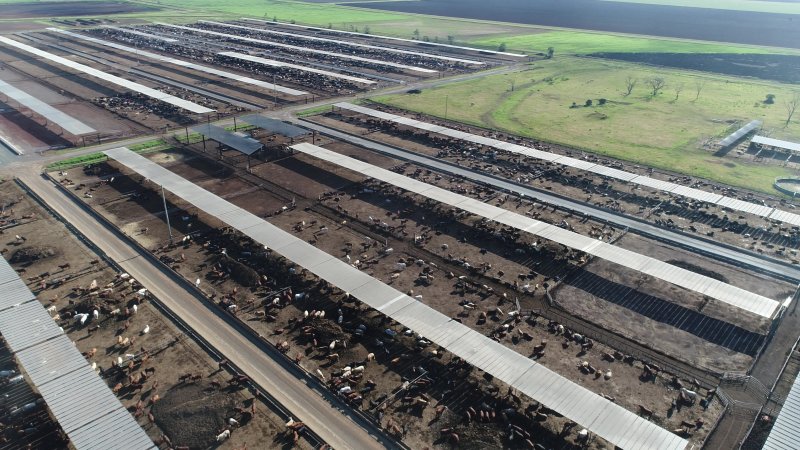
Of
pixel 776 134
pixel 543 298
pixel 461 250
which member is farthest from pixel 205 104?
pixel 776 134

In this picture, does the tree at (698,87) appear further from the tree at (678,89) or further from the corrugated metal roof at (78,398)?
the corrugated metal roof at (78,398)

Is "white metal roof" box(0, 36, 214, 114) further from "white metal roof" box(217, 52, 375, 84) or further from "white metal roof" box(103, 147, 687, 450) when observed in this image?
"white metal roof" box(103, 147, 687, 450)

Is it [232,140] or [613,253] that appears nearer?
[613,253]

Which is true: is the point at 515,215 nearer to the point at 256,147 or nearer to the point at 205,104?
the point at 256,147

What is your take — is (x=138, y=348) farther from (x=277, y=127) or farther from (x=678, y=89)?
(x=678, y=89)

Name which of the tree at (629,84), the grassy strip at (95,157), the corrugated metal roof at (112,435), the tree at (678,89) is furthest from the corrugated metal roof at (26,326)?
the tree at (678,89)

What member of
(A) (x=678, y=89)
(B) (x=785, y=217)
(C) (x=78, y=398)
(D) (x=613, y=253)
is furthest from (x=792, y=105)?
(C) (x=78, y=398)

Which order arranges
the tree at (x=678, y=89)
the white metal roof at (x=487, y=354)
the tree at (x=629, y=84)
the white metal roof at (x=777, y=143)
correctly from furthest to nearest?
1. the tree at (x=629, y=84)
2. the tree at (x=678, y=89)
3. the white metal roof at (x=777, y=143)
4. the white metal roof at (x=487, y=354)

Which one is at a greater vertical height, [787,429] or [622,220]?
[787,429]
